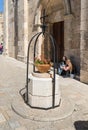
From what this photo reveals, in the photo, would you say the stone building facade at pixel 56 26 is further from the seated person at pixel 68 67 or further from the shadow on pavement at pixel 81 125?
the shadow on pavement at pixel 81 125

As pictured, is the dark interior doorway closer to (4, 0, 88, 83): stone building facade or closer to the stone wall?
(4, 0, 88, 83): stone building facade

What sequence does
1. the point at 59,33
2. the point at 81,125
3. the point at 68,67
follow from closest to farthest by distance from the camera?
the point at 81,125 < the point at 68,67 < the point at 59,33

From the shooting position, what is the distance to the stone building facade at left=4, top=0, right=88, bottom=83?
7.34 metres

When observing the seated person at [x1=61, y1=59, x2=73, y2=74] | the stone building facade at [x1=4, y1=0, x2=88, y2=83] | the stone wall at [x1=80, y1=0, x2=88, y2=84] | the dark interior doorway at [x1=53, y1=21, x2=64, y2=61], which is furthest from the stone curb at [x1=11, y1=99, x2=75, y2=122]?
the dark interior doorway at [x1=53, y1=21, x2=64, y2=61]

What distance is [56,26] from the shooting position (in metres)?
11.9

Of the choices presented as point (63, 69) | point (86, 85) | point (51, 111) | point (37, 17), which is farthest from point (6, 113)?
point (37, 17)

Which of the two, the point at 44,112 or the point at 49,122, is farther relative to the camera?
the point at 44,112

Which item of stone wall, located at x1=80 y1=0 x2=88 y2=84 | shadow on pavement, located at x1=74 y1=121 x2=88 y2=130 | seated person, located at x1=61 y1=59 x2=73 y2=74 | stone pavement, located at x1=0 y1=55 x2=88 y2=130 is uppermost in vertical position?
stone wall, located at x1=80 y1=0 x2=88 y2=84

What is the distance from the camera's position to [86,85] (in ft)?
23.2

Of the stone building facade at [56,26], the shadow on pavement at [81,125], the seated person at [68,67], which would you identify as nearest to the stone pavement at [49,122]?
the shadow on pavement at [81,125]

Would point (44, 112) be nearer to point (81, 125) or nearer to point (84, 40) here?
point (81, 125)

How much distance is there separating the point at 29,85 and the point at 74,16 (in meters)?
4.47

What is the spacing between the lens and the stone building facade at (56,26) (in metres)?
7.34

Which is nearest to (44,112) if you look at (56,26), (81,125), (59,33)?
(81,125)
